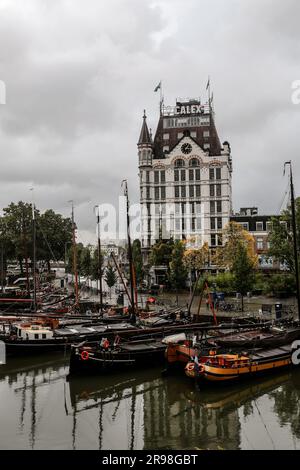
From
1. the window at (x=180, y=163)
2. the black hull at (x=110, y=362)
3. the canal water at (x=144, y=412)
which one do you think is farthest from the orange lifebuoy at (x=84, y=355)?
the window at (x=180, y=163)

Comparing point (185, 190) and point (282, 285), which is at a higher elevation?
point (185, 190)

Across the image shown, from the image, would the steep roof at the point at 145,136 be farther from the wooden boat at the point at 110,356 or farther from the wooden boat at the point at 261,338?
the wooden boat at the point at 110,356

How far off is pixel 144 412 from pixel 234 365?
6707 mm

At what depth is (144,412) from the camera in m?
25.1

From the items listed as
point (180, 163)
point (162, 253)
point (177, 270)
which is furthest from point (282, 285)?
point (180, 163)

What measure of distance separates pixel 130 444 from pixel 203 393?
8.17 m

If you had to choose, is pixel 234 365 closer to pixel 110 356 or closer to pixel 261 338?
pixel 261 338

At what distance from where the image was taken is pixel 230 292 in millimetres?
62719

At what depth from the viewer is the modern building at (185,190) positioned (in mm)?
89062

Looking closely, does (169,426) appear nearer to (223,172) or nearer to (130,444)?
(130,444)

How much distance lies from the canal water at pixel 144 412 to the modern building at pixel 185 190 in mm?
57234

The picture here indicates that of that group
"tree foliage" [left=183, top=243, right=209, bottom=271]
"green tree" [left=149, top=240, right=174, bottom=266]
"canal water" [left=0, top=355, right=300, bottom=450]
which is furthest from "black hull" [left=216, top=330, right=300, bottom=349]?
"green tree" [left=149, top=240, right=174, bottom=266]

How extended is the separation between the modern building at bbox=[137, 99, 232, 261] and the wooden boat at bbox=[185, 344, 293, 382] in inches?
2224

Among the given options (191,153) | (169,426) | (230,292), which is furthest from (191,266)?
(169,426)
